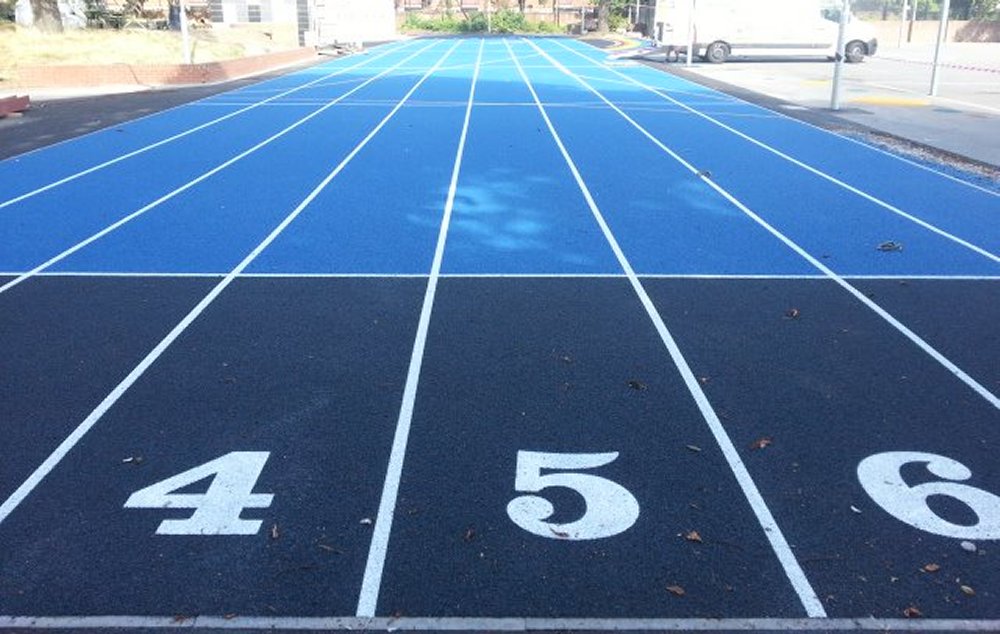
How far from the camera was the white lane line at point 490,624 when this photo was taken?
3.85m

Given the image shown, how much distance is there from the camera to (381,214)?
1162cm

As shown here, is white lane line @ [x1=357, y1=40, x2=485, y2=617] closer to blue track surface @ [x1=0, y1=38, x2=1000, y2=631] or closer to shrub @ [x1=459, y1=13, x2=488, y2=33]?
blue track surface @ [x1=0, y1=38, x2=1000, y2=631]

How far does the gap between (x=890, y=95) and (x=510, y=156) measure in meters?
15.2

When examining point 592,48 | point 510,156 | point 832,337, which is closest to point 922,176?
point 510,156

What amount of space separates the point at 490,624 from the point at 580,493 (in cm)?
120

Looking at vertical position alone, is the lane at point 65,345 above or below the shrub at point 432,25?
below

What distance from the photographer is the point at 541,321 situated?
7.61 metres

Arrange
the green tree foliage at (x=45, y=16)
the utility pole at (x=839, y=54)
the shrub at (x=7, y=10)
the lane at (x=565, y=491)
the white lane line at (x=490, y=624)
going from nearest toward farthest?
the white lane line at (x=490, y=624) < the lane at (x=565, y=491) < the utility pole at (x=839, y=54) < the green tree foliage at (x=45, y=16) < the shrub at (x=7, y=10)

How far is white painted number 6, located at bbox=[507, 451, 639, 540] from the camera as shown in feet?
15.1

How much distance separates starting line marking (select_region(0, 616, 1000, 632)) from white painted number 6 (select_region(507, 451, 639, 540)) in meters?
0.70

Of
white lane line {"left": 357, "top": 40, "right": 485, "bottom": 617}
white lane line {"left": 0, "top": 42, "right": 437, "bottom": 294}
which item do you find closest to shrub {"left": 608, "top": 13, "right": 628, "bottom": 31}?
white lane line {"left": 0, "top": 42, "right": 437, "bottom": 294}

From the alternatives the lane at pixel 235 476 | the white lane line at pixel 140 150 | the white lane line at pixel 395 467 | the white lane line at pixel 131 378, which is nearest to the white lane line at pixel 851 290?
the white lane line at pixel 395 467

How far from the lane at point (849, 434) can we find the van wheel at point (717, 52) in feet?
106

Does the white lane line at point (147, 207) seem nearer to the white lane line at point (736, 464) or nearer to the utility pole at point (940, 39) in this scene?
the white lane line at point (736, 464)
